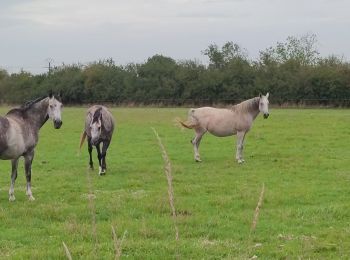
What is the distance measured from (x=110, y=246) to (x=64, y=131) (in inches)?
938

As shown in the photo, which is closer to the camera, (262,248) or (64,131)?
(262,248)

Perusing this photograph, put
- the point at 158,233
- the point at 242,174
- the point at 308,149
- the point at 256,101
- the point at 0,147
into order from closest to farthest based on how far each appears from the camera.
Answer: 1. the point at 158,233
2. the point at 0,147
3. the point at 242,174
4. the point at 256,101
5. the point at 308,149

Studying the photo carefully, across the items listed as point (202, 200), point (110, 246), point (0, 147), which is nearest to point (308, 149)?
point (202, 200)

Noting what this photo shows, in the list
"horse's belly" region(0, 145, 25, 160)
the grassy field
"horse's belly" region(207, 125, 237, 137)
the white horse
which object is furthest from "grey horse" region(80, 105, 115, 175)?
"horse's belly" region(0, 145, 25, 160)

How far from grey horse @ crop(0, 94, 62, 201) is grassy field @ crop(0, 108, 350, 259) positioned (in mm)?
780

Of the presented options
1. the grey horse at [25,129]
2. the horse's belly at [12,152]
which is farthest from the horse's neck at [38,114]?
the horse's belly at [12,152]

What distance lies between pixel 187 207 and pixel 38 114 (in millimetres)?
3747

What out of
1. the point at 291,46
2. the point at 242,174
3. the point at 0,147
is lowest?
the point at 242,174

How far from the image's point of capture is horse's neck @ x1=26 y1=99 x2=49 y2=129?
11.1 metres

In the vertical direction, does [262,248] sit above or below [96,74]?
below

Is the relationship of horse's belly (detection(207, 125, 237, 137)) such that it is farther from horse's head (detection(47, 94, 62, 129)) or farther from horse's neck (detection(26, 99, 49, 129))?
horse's neck (detection(26, 99, 49, 129))

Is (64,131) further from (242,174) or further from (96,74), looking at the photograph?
(96,74)

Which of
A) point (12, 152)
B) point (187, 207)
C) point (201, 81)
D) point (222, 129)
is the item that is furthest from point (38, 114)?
point (201, 81)

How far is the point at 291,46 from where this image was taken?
80.8 metres
